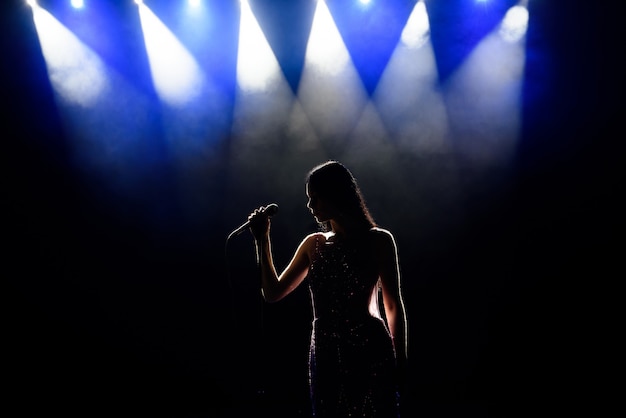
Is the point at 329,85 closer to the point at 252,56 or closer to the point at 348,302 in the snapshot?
the point at 252,56

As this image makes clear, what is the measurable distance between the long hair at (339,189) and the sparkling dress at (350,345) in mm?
115

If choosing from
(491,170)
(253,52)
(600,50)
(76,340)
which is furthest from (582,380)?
(76,340)

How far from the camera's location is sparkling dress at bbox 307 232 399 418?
4.73ft

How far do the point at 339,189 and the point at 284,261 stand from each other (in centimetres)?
230

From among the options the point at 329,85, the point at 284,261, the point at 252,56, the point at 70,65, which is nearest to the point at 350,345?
the point at 284,261

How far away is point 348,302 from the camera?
1.51 metres

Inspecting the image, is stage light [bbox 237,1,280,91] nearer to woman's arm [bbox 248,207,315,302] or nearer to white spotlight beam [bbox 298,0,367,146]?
white spotlight beam [bbox 298,0,367,146]

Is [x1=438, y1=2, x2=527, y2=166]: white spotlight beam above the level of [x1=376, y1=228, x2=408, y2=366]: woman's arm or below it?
above

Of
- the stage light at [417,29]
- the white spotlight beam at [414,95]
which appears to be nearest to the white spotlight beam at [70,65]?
the white spotlight beam at [414,95]

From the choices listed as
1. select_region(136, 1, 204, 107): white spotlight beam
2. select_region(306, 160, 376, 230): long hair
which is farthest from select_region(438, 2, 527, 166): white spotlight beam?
select_region(306, 160, 376, 230): long hair

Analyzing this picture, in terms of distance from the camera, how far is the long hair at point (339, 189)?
1.58 meters

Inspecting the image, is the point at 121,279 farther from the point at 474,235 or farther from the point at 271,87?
the point at 474,235

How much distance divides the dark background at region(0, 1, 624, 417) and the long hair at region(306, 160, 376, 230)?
2.20m

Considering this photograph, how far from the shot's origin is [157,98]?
12.1 ft
